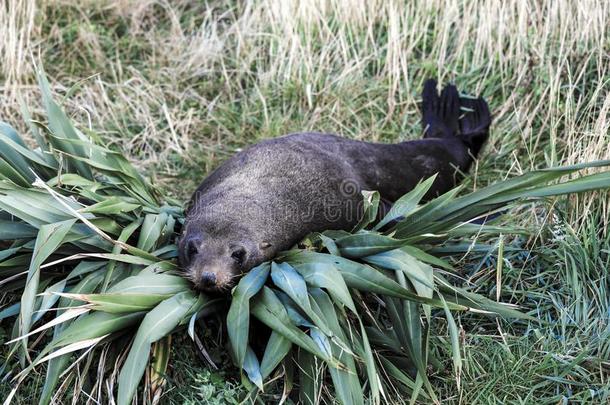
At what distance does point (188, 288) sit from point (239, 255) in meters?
0.39

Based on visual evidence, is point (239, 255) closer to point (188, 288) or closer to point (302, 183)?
point (188, 288)

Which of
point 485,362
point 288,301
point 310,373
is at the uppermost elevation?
point 288,301

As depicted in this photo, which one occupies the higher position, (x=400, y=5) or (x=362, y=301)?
(x=400, y=5)

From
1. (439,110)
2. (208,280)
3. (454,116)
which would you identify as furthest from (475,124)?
(208,280)

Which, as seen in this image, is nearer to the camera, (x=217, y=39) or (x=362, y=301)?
(x=362, y=301)

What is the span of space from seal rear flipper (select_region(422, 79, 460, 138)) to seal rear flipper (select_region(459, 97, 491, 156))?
0.08m

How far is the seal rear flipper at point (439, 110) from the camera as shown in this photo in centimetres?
565

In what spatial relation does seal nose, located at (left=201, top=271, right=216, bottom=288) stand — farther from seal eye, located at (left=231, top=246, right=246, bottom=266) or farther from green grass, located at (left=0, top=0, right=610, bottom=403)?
green grass, located at (left=0, top=0, right=610, bottom=403)

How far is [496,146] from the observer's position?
18.1 ft

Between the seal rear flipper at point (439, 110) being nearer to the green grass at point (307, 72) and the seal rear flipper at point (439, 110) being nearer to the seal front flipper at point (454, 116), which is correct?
the seal front flipper at point (454, 116)

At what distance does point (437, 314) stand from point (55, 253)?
1.86 meters

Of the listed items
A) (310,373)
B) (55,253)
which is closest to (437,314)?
(310,373)

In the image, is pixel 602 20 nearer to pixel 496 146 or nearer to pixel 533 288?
pixel 496 146

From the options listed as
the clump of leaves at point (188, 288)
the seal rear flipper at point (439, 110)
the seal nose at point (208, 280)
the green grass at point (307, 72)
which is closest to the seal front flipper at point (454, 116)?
the seal rear flipper at point (439, 110)
